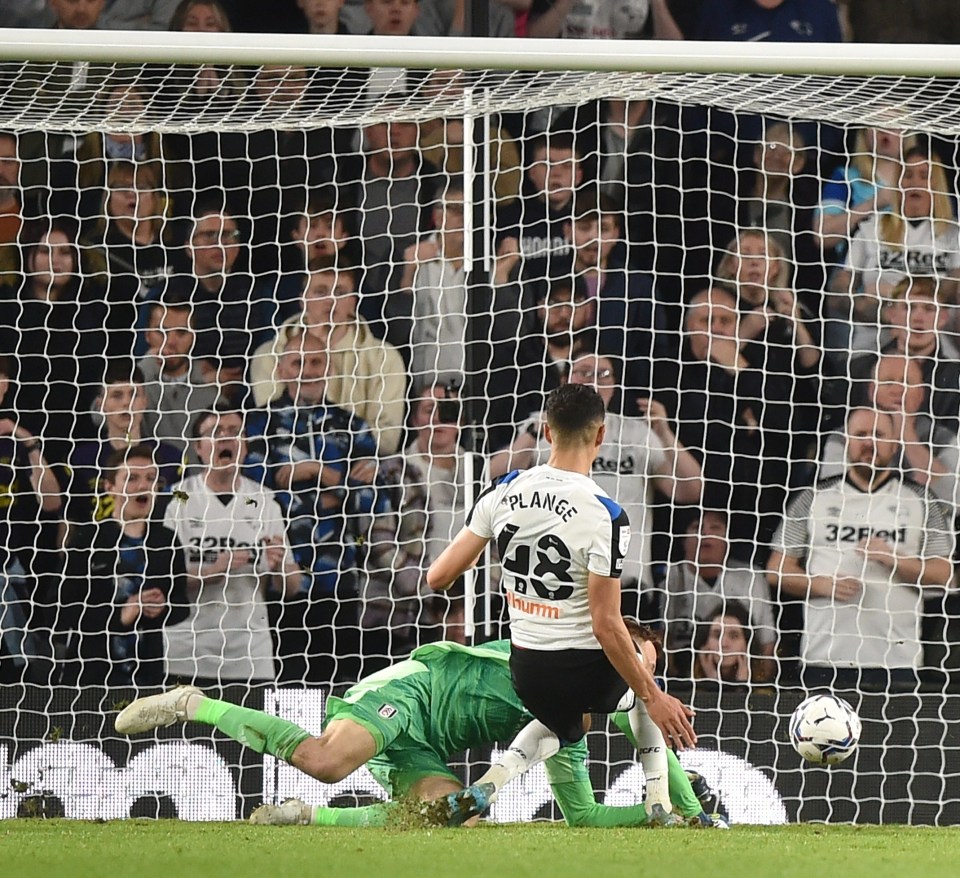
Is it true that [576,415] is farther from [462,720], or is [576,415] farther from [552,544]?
[462,720]

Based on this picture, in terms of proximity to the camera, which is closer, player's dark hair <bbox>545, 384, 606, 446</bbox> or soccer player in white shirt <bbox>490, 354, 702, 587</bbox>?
player's dark hair <bbox>545, 384, 606, 446</bbox>

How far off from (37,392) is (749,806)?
367 cm

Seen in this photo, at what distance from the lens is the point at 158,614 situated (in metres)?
6.75

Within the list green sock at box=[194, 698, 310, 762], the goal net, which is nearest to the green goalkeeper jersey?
green sock at box=[194, 698, 310, 762]

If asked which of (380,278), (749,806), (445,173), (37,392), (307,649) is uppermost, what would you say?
(445,173)

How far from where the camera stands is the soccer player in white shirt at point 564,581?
4660mm

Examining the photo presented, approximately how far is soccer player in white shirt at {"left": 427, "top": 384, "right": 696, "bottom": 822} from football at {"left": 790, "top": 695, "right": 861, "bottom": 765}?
2.17ft

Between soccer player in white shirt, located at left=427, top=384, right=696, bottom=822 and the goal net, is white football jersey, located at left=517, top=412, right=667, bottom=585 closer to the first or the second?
the goal net

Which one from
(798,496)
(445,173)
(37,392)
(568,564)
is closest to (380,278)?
(445,173)

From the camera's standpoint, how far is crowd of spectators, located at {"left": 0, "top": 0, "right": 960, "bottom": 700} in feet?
21.9

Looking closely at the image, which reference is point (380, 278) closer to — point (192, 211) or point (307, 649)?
point (192, 211)

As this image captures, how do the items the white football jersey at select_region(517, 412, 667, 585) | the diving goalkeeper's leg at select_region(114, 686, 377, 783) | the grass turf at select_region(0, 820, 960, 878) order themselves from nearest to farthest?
the grass turf at select_region(0, 820, 960, 878), the diving goalkeeper's leg at select_region(114, 686, 377, 783), the white football jersey at select_region(517, 412, 667, 585)

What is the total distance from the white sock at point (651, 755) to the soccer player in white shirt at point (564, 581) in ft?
1.16

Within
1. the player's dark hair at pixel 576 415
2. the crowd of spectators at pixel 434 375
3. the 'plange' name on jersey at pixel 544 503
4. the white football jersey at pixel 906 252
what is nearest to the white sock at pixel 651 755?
the 'plange' name on jersey at pixel 544 503
